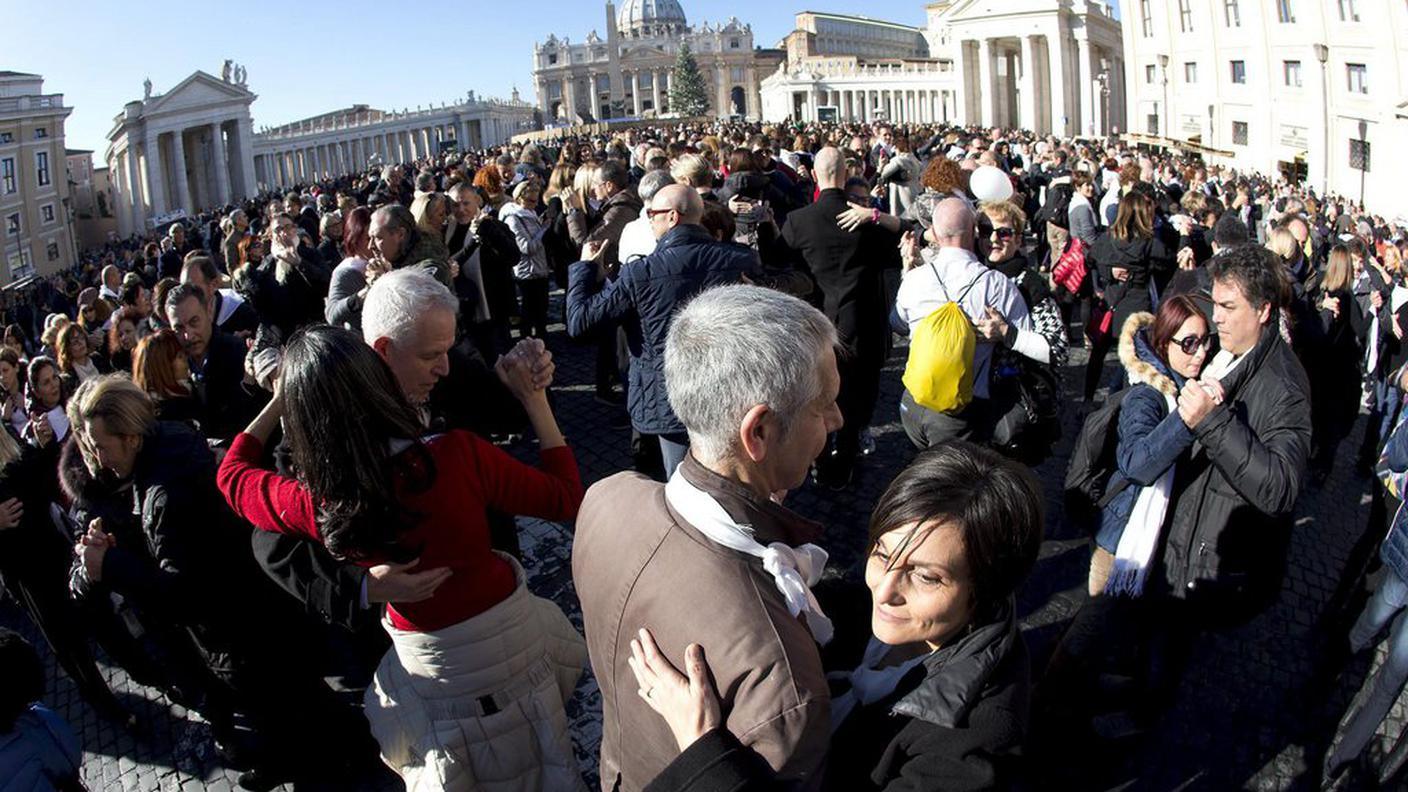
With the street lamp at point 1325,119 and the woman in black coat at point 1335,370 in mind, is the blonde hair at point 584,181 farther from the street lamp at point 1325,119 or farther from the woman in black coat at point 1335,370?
the street lamp at point 1325,119

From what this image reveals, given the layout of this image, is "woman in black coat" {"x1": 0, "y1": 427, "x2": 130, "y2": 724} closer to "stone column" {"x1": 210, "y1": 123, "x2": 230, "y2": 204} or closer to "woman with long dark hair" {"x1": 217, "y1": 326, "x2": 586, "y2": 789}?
"woman with long dark hair" {"x1": 217, "y1": 326, "x2": 586, "y2": 789}

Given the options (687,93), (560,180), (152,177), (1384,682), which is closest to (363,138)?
(152,177)

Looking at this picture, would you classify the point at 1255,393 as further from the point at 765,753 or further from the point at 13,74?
the point at 13,74

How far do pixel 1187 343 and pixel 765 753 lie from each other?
2.63 m

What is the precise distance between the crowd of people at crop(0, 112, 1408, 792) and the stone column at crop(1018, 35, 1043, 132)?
1757 inches

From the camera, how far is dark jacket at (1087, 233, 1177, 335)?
249 inches

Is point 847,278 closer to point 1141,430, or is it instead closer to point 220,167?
point 1141,430

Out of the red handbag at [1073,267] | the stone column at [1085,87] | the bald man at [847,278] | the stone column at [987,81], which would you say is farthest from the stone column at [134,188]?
the bald man at [847,278]

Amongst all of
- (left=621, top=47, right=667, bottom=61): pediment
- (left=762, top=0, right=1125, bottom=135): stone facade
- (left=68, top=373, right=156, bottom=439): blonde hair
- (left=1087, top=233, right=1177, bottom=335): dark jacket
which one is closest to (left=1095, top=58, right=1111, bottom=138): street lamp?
(left=762, top=0, right=1125, bottom=135): stone facade

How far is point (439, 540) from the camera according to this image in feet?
7.97

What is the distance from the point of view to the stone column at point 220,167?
60391mm

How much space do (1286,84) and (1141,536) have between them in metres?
29.5

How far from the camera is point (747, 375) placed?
164 cm

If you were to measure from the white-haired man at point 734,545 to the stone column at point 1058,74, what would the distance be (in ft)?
151
